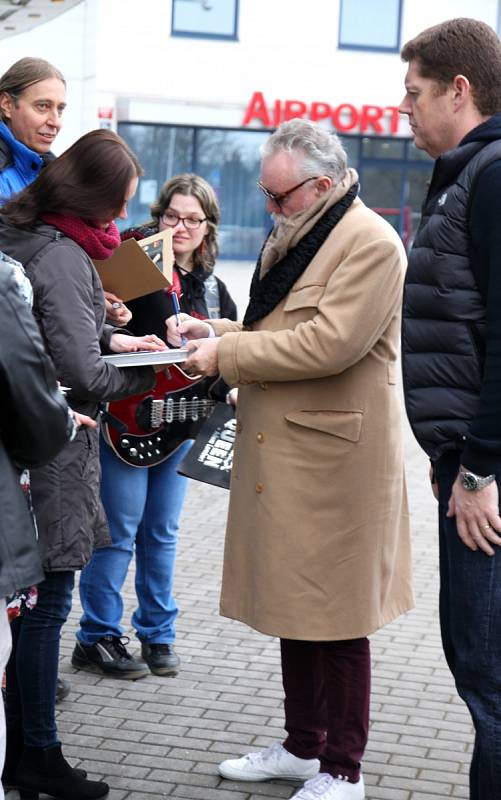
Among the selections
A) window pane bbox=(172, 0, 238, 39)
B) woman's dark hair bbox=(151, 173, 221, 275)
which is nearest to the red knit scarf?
woman's dark hair bbox=(151, 173, 221, 275)

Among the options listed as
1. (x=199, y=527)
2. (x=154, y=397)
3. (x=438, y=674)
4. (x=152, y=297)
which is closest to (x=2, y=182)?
(x=152, y=297)

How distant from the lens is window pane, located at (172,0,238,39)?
24906mm

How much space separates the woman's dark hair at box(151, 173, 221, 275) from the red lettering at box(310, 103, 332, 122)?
21.0 meters

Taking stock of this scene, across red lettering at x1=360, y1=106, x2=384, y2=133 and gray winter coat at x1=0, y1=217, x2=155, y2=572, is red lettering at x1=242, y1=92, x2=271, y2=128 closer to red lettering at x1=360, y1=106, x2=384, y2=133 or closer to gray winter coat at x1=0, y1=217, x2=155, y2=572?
red lettering at x1=360, y1=106, x2=384, y2=133

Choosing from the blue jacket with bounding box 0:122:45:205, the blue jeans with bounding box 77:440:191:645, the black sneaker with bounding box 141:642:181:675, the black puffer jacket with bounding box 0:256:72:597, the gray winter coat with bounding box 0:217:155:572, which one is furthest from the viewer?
the black sneaker with bounding box 141:642:181:675

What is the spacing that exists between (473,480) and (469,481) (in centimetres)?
1

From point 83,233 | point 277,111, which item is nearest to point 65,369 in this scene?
point 83,233

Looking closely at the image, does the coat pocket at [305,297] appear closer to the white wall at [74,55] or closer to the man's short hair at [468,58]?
the man's short hair at [468,58]

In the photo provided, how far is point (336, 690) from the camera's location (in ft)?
12.6

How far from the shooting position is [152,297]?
14.8 ft

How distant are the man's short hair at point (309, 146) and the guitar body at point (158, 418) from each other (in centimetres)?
123

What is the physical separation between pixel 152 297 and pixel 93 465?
954 millimetres

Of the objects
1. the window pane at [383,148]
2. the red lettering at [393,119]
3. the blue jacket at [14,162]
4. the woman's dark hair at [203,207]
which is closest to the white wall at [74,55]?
the woman's dark hair at [203,207]

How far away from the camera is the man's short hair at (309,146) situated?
3.67 meters
